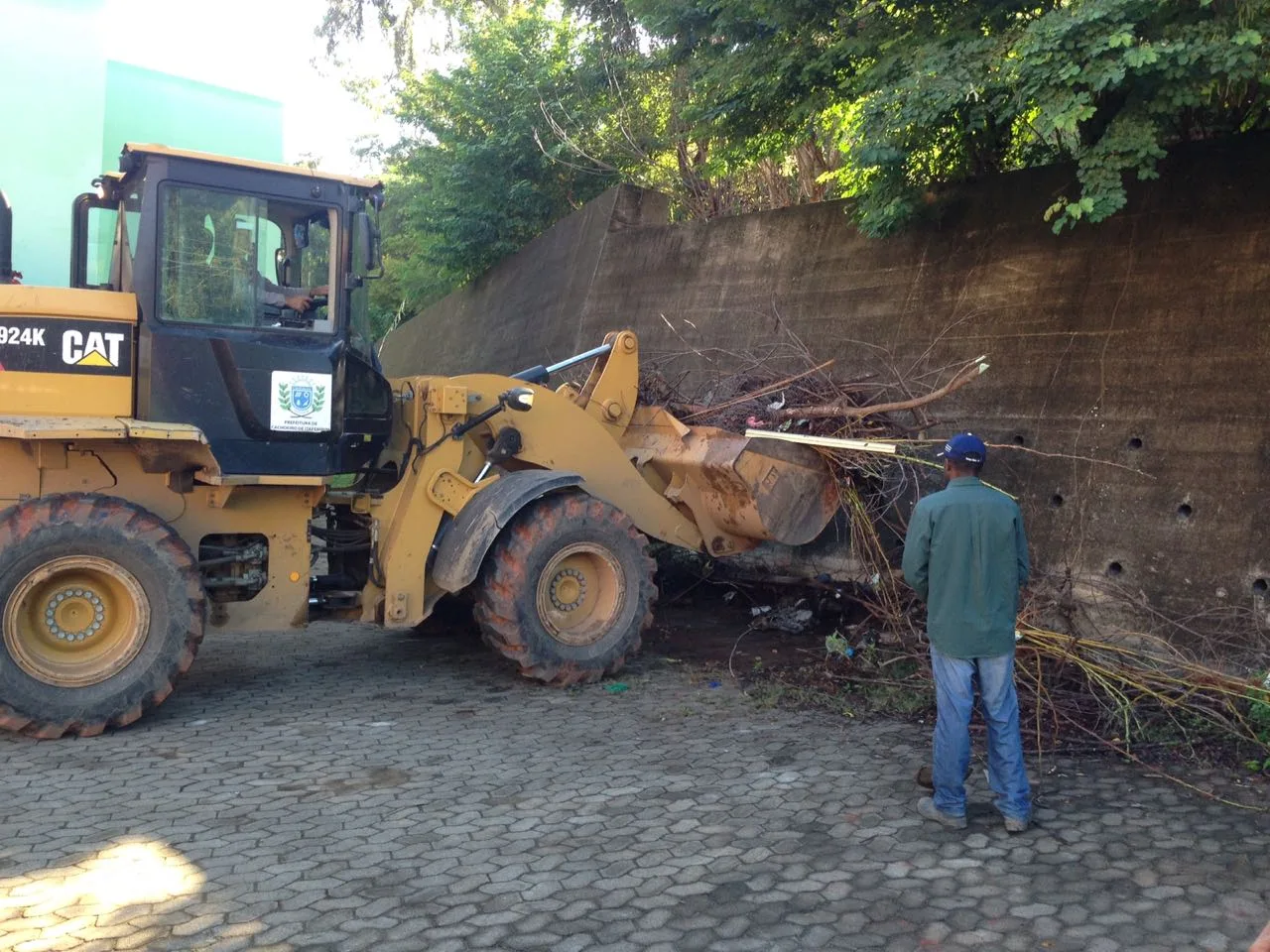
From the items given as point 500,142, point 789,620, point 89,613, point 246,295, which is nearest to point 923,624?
point 789,620

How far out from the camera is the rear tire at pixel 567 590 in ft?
21.5

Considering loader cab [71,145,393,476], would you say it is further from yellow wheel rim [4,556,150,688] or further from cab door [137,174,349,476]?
yellow wheel rim [4,556,150,688]

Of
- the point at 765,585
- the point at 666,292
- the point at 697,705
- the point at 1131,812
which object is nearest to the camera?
the point at 1131,812

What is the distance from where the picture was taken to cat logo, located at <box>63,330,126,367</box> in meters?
5.73

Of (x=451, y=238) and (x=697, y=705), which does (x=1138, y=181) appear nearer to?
(x=697, y=705)

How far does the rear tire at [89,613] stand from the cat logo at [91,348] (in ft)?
2.36

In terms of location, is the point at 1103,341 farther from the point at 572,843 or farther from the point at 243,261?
the point at 243,261

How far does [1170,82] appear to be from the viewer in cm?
584

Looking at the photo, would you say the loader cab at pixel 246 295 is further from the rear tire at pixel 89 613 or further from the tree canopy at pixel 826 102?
the tree canopy at pixel 826 102

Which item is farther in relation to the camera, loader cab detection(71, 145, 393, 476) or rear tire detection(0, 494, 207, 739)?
loader cab detection(71, 145, 393, 476)

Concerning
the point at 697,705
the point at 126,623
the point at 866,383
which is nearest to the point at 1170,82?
the point at 866,383

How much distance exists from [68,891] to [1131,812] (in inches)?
158

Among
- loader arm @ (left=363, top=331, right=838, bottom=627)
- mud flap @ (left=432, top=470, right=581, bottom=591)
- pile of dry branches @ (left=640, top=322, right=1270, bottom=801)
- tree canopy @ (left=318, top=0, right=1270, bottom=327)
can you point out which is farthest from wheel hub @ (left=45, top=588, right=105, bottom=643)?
tree canopy @ (left=318, top=0, right=1270, bottom=327)

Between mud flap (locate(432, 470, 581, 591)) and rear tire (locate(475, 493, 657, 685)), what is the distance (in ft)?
0.43
